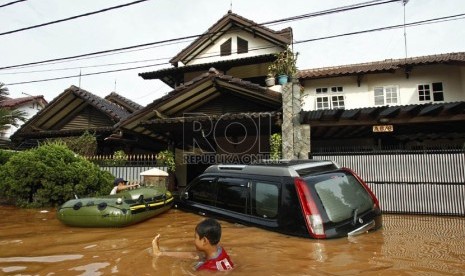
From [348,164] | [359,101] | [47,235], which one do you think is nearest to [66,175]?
[47,235]

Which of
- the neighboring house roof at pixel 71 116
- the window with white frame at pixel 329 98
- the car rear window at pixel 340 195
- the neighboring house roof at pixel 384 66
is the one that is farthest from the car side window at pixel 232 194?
the window with white frame at pixel 329 98

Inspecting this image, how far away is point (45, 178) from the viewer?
9.58 metres

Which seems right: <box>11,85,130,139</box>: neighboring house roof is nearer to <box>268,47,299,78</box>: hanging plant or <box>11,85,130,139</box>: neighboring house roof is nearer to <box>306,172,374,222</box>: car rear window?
<box>268,47,299,78</box>: hanging plant

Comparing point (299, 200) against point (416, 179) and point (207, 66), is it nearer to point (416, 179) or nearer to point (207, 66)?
point (416, 179)

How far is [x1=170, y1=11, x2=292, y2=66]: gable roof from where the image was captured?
18.1m

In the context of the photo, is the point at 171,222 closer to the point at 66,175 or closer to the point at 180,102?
the point at 66,175

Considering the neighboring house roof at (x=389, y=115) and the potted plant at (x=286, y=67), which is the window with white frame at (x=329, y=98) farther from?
the neighboring house roof at (x=389, y=115)

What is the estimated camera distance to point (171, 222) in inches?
274

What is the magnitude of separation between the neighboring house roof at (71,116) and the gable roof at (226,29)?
5326 millimetres

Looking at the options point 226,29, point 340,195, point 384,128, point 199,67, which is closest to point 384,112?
point 384,128

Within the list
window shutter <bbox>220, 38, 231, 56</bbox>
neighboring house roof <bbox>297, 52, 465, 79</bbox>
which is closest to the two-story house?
neighboring house roof <bbox>297, 52, 465, 79</bbox>

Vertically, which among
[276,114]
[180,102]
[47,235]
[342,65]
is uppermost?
[342,65]

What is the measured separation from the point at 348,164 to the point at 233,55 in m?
12.0

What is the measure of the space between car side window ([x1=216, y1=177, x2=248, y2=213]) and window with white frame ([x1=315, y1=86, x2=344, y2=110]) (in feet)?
44.1
